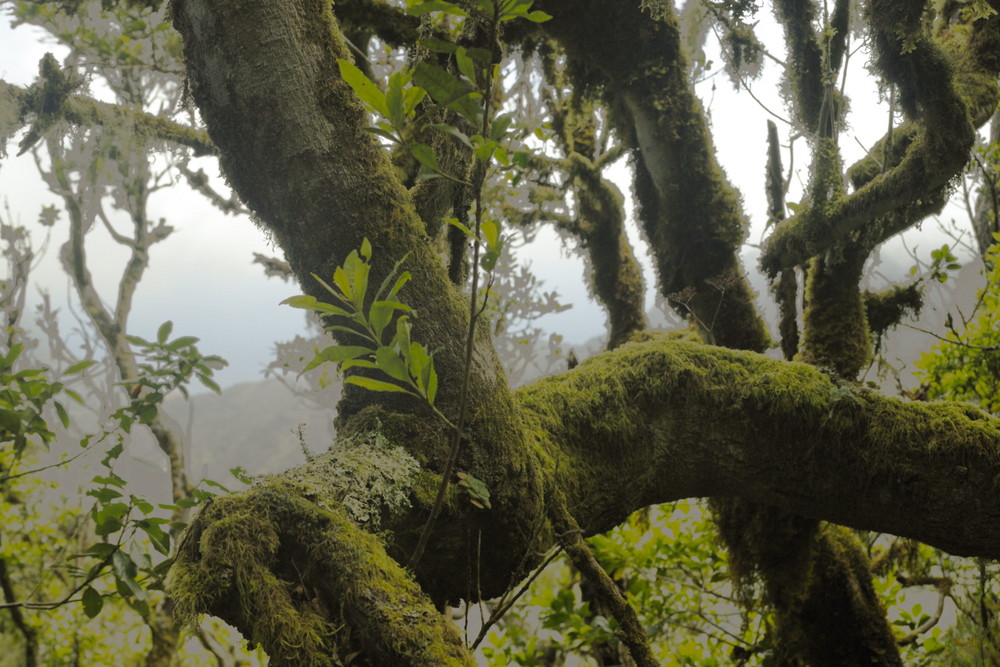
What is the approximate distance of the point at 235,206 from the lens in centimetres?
611

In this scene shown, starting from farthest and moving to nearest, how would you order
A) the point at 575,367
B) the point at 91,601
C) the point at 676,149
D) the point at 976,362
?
the point at 676,149 < the point at 976,362 < the point at 575,367 < the point at 91,601

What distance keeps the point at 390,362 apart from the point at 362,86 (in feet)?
1.51

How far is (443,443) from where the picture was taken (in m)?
1.91

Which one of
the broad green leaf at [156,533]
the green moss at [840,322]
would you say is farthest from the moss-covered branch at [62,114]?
the green moss at [840,322]

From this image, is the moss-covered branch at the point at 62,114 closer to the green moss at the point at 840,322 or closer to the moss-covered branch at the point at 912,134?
the moss-covered branch at the point at 912,134

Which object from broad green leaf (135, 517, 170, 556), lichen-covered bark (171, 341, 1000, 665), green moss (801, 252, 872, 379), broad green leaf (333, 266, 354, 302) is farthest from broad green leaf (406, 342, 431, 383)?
green moss (801, 252, 872, 379)

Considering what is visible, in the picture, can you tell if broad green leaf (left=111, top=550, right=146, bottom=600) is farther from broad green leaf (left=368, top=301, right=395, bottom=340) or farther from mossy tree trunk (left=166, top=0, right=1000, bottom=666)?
broad green leaf (left=368, top=301, right=395, bottom=340)

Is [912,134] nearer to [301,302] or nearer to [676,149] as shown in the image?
[676,149]

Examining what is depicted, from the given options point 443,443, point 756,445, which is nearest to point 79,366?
point 443,443

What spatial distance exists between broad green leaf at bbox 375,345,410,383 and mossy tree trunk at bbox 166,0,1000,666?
16.0 inches

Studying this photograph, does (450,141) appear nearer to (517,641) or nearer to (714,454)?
(714,454)

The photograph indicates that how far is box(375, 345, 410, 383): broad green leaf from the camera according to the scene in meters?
1.12

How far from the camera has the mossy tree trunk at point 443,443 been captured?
1.32 m

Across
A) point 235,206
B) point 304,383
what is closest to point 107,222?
point 235,206
